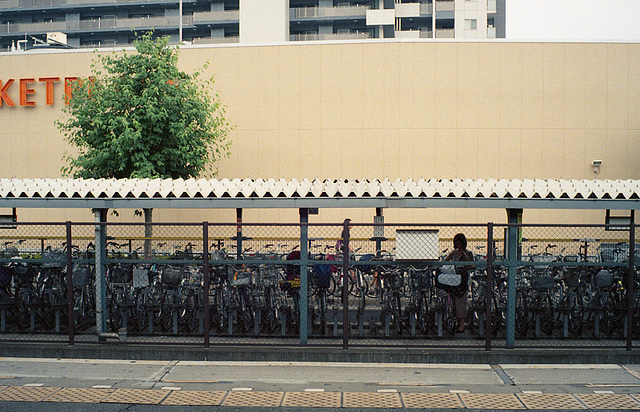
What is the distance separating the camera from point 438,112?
21.3 m

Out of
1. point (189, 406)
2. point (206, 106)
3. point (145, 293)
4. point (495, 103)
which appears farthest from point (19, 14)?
point (189, 406)

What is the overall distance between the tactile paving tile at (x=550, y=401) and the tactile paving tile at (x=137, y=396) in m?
4.52

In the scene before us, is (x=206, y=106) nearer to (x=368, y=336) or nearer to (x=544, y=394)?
(x=368, y=336)

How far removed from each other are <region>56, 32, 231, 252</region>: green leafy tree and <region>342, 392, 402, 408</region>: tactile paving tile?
11.8 m

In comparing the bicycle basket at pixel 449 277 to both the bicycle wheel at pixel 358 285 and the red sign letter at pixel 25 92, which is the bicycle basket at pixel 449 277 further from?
the red sign letter at pixel 25 92

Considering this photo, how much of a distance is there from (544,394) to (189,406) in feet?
14.6

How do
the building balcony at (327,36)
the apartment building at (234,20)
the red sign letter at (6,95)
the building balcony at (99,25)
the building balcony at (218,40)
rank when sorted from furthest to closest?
the building balcony at (99,25)
the building balcony at (218,40)
the building balcony at (327,36)
the apartment building at (234,20)
the red sign letter at (6,95)

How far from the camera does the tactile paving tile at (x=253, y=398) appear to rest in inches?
249

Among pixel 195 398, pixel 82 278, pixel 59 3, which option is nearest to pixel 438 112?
pixel 82 278

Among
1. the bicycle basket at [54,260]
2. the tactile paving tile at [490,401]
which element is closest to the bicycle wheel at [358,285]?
the tactile paving tile at [490,401]

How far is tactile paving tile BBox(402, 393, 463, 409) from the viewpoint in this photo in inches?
246

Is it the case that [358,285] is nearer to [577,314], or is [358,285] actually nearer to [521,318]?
[521,318]

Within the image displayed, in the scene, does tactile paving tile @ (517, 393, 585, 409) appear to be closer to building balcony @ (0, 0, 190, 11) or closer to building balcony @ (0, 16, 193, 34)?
building balcony @ (0, 16, 193, 34)

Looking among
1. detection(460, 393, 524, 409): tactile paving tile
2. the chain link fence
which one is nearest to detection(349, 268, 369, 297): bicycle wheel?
the chain link fence
